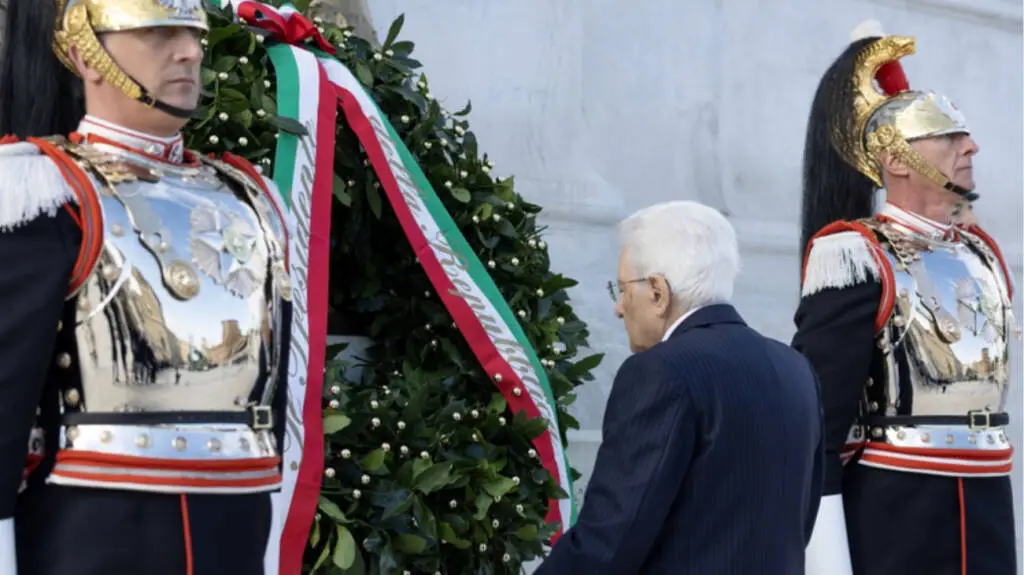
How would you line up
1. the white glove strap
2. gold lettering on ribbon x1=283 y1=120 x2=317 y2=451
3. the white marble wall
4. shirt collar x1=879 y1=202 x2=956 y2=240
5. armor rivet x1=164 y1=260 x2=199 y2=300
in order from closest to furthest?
armor rivet x1=164 y1=260 x2=199 y2=300 → gold lettering on ribbon x1=283 y1=120 x2=317 y2=451 → the white glove strap → shirt collar x1=879 y1=202 x2=956 y2=240 → the white marble wall

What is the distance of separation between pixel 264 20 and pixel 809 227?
1484 mm

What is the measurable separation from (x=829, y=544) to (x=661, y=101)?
2667mm

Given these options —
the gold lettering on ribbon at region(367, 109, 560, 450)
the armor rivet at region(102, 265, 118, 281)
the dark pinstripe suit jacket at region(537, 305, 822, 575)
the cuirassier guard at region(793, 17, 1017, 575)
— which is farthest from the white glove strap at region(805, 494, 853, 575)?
the armor rivet at region(102, 265, 118, 281)

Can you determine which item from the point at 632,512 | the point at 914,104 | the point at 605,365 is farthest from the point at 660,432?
the point at 605,365

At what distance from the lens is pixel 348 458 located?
2.98 meters

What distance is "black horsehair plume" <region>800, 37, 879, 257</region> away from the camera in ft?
12.6

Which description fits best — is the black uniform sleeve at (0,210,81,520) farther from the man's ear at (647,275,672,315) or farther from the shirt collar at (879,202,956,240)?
the shirt collar at (879,202,956,240)

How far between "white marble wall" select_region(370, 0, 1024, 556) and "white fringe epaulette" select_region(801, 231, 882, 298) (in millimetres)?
1213

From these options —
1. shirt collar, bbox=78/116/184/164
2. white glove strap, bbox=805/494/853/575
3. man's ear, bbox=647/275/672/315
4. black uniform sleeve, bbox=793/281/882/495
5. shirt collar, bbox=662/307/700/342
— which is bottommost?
white glove strap, bbox=805/494/853/575

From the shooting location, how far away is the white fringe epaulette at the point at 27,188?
2.21 m

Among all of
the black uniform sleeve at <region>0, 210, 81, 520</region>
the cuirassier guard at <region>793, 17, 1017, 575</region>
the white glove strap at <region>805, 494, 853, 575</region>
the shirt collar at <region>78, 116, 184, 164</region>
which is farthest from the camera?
the cuirassier guard at <region>793, 17, 1017, 575</region>

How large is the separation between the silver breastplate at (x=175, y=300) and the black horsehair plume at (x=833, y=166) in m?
1.80

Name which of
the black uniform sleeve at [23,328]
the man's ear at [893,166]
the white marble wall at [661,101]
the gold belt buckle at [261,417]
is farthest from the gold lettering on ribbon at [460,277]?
the white marble wall at [661,101]

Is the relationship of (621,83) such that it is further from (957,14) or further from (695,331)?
(695,331)
